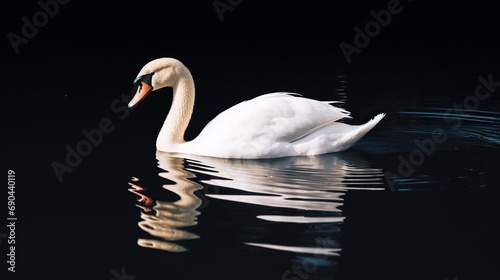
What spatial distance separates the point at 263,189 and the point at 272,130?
1314 millimetres

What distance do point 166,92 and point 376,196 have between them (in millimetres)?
6037

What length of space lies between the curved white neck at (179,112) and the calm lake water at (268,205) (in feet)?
0.75

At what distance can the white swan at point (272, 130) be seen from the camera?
8.75 meters

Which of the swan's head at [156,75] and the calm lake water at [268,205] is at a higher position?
the swan's head at [156,75]

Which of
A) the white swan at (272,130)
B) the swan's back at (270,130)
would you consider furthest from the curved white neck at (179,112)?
the swan's back at (270,130)

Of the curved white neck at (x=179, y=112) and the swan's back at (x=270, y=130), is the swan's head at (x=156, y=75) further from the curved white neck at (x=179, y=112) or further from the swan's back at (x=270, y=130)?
the swan's back at (x=270, y=130)

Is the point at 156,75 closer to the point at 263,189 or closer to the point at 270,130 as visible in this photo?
the point at 270,130

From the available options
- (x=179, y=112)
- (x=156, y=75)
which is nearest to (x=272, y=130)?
(x=179, y=112)

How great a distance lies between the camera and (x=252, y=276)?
18.2 ft

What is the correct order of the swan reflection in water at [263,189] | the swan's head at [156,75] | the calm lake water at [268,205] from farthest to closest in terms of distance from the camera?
the swan's head at [156,75]
the swan reflection in water at [263,189]
the calm lake water at [268,205]

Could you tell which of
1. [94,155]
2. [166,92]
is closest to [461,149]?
[94,155]

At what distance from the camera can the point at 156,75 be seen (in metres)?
9.20

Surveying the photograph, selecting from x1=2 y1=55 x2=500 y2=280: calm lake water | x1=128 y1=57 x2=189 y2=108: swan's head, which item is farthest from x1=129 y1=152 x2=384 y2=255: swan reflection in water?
x1=128 y1=57 x2=189 y2=108: swan's head

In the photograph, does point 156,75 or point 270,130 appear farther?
point 156,75
